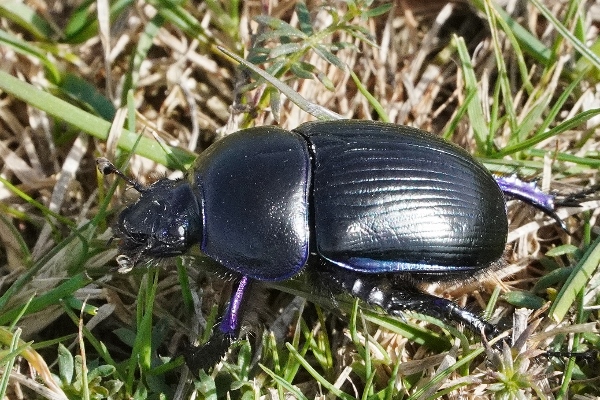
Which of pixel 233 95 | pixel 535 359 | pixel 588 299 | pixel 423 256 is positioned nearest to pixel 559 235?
pixel 588 299

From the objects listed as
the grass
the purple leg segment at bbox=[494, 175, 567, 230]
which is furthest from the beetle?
the purple leg segment at bbox=[494, 175, 567, 230]

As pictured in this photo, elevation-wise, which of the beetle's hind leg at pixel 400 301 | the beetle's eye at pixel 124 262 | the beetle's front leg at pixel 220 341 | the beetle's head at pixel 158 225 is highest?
the beetle's head at pixel 158 225

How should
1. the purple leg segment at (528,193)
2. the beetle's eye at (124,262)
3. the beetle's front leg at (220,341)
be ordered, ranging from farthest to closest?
1. the purple leg segment at (528,193)
2. the beetle's front leg at (220,341)
3. the beetle's eye at (124,262)

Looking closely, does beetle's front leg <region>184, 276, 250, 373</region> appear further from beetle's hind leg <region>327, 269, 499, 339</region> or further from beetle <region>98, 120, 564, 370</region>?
beetle's hind leg <region>327, 269, 499, 339</region>

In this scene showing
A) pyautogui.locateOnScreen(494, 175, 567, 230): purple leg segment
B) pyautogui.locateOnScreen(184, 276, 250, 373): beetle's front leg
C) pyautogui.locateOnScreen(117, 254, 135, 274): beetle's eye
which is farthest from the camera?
pyautogui.locateOnScreen(494, 175, 567, 230): purple leg segment

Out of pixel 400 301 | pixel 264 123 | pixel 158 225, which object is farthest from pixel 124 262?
pixel 264 123

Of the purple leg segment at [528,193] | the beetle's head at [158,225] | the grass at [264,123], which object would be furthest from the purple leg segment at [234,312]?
the purple leg segment at [528,193]

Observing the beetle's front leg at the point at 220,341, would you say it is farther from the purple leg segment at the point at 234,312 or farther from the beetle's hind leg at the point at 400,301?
the beetle's hind leg at the point at 400,301

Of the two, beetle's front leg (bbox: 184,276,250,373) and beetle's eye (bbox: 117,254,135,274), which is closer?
beetle's eye (bbox: 117,254,135,274)
